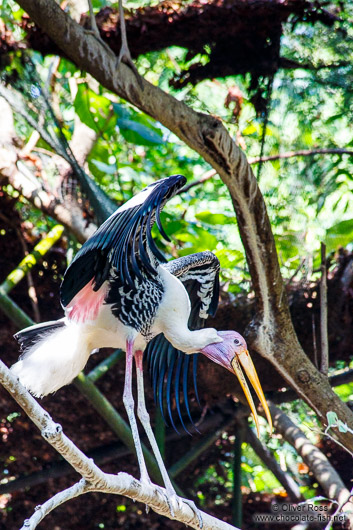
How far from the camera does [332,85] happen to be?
4.05 metres

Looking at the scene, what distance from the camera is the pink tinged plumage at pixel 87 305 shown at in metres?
3.09

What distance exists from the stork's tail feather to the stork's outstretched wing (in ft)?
1.90

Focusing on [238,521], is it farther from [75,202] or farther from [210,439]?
[75,202]

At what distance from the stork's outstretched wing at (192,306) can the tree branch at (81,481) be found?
0.68 metres

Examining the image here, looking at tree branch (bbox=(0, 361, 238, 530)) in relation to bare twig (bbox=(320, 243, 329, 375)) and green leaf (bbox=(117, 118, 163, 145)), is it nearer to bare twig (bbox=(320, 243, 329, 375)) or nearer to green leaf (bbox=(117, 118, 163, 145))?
bare twig (bbox=(320, 243, 329, 375))

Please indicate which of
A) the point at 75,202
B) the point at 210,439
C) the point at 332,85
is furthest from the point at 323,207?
the point at 210,439

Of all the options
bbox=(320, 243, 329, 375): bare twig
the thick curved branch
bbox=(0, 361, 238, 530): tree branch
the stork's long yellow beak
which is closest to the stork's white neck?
the stork's long yellow beak

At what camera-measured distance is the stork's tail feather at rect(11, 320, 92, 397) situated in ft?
9.77

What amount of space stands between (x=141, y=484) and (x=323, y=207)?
212 centimetres

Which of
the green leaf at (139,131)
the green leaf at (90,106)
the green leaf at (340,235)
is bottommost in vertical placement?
the green leaf at (340,235)

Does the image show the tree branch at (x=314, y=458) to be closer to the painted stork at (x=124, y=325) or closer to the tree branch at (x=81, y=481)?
the painted stork at (x=124, y=325)

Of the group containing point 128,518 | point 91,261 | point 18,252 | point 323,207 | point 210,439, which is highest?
point 323,207

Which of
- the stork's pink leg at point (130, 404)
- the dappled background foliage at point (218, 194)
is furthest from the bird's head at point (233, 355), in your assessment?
the dappled background foliage at point (218, 194)

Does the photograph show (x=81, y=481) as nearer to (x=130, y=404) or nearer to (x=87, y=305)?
(x=130, y=404)
